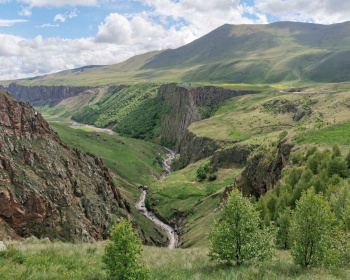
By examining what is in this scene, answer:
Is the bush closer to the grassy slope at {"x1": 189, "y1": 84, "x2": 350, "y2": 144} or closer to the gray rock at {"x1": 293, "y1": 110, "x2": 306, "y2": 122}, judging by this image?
the grassy slope at {"x1": 189, "y1": 84, "x2": 350, "y2": 144}

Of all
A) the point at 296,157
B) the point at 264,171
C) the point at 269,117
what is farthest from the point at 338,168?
the point at 269,117

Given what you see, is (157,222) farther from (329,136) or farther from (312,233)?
(312,233)

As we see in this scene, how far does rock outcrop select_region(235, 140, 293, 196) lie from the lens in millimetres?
64000

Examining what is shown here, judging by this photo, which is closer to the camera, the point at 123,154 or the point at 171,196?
the point at 171,196

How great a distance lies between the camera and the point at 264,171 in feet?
228

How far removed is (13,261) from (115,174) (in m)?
112

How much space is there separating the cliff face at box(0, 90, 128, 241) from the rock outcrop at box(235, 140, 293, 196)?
35.2m

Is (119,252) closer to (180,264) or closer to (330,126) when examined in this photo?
(180,264)

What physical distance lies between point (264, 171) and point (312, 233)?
161 feet

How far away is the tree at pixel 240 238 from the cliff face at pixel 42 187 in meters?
36.6

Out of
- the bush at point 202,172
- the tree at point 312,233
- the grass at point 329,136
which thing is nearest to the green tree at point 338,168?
the grass at point 329,136

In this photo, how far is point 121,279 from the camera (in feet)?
60.3

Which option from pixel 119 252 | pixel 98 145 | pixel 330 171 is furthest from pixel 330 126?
pixel 98 145

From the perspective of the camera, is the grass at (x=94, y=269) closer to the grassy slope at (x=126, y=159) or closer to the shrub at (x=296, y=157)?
the shrub at (x=296, y=157)
